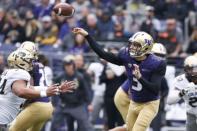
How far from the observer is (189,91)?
31.5ft

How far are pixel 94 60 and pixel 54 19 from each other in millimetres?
2218

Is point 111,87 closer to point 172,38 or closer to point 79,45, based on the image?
point 79,45

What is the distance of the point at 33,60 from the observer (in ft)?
30.7

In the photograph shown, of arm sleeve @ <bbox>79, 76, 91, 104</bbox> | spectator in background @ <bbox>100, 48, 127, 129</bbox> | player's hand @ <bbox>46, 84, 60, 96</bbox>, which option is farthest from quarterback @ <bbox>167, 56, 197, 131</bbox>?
arm sleeve @ <bbox>79, 76, 91, 104</bbox>

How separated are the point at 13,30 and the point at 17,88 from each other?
7.54 m

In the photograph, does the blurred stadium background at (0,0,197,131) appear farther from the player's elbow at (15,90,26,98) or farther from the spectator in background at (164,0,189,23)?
the player's elbow at (15,90,26,98)

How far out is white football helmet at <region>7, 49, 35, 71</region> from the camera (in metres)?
9.06

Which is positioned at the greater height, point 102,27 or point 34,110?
point 34,110

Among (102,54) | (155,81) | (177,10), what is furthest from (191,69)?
(177,10)

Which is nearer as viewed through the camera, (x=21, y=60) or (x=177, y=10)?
(x=21, y=60)

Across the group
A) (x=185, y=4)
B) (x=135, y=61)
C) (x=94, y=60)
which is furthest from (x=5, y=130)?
(x=185, y=4)

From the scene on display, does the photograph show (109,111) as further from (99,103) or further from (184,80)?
(184,80)

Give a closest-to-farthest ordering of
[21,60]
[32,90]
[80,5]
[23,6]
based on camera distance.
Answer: [32,90] → [21,60] → [80,5] → [23,6]

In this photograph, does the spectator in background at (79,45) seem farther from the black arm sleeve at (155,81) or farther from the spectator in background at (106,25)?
the black arm sleeve at (155,81)
